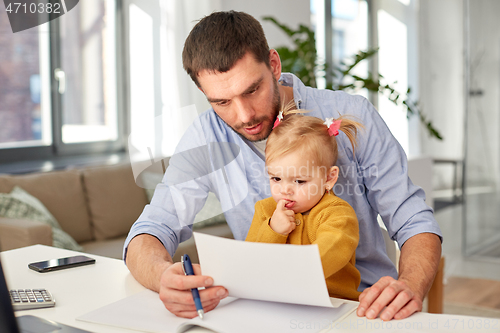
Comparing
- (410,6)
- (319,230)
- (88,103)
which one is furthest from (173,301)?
(410,6)

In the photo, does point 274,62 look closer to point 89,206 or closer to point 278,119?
point 278,119

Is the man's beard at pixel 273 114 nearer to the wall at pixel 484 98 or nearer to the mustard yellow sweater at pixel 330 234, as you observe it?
the mustard yellow sweater at pixel 330 234

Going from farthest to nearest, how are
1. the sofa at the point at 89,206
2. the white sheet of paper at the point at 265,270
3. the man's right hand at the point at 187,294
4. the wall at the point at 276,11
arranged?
the wall at the point at 276,11
the sofa at the point at 89,206
the man's right hand at the point at 187,294
the white sheet of paper at the point at 265,270

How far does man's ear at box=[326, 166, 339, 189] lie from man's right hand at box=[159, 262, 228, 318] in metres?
0.42

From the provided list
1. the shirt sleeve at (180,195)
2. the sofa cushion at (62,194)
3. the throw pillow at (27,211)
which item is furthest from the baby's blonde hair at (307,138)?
the sofa cushion at (62,194)

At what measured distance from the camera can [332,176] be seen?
44.9 inches

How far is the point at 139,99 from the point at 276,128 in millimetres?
2587

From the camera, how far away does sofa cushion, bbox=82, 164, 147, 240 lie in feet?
9.49

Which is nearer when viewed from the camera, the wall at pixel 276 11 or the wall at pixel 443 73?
the wall at pixel 276 11

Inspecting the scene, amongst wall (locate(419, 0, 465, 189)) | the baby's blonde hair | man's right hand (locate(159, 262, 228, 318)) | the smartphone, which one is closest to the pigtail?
the baby's blonde hair

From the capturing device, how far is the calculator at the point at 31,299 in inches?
34.2

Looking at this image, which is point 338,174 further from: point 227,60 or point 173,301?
point 173,301

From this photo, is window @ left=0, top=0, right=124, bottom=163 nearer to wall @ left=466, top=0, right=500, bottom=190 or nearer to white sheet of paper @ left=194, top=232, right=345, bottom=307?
wall @ left=466, top=0, right=500, bottom=190

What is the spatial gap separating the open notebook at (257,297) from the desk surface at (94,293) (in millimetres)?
27
